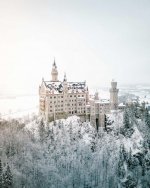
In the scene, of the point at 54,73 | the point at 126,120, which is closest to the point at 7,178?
the point at 126,120

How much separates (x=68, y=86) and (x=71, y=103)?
3376mm

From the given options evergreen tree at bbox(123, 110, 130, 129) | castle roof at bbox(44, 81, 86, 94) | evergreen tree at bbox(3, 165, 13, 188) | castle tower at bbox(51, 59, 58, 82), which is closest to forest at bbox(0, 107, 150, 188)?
evergreen tree at bbox(123, 110, 130, 129)

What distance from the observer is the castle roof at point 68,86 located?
66.2m

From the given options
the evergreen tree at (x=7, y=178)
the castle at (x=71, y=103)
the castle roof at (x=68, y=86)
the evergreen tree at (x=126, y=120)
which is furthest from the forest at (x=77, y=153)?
the castle roof at (x=68, y=86)

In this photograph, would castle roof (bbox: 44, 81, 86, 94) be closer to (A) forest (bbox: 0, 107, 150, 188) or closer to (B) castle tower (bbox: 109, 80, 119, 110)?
(B) castle tower (bbox: 109, 80, 119, 110)

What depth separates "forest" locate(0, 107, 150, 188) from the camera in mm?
57219

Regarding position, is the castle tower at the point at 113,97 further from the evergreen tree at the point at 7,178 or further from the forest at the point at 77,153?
the evergreen tree at the point at 7,178

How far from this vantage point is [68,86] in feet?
222

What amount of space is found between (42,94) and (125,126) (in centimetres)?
1594

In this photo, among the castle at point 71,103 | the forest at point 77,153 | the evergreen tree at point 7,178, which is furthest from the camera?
the castle at point 71,103

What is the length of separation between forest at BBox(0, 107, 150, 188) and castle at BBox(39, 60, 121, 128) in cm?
152

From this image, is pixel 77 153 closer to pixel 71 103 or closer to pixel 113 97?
pixel 71 103

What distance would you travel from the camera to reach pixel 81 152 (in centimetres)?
6141

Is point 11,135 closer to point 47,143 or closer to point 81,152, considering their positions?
point 47,143
